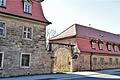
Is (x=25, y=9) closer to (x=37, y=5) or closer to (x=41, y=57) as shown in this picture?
(x=37, y=5)

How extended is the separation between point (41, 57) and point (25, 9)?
17.9 ft

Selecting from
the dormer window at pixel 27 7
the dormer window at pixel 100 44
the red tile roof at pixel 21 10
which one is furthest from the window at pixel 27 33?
the dormer window at pixel 100 44

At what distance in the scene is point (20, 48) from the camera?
1981 cm

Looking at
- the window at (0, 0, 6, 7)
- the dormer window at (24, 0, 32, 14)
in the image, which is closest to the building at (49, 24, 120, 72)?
the dormer window at (24, 0, 32, 14)

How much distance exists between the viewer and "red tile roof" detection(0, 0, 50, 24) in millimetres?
19188

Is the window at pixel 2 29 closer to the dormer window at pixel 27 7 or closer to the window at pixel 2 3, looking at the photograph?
the window at pixel 2 3

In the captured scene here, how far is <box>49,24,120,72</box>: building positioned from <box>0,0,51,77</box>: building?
2155mm

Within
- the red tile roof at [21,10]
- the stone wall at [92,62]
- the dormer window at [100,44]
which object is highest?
the red tile roof at [21,10]

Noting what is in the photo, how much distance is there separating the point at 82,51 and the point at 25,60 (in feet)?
35.4

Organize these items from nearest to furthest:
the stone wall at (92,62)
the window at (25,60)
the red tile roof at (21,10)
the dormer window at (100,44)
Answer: the red tile roof at (21,10) < the window at (25,60) < the stone wall at (92,62) < the dormer window at (100,44)

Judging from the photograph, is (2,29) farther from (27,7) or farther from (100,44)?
(100,44)

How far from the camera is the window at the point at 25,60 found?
20.1m

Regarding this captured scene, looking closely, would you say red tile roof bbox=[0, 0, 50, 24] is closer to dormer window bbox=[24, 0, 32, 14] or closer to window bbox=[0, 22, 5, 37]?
dormer window bbox=[24, 0, 32, 14]

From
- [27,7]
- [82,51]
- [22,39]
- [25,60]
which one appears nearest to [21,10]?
[27,7]
